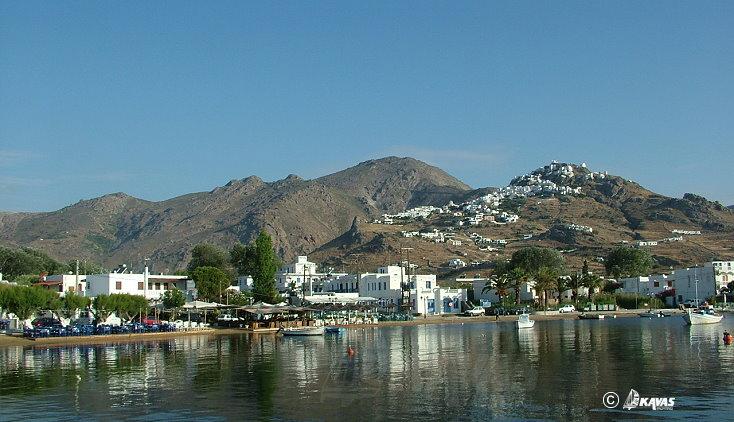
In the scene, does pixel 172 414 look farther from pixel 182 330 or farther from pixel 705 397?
pixel 182 330

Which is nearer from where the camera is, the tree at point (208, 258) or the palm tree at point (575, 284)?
the palm tree at point (575, 284)

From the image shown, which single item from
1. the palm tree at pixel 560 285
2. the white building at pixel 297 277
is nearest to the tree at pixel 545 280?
the palm tree at pixel 560 285

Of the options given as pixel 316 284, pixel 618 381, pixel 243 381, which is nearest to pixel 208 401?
pixel 243 381

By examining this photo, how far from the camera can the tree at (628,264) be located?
556 feet

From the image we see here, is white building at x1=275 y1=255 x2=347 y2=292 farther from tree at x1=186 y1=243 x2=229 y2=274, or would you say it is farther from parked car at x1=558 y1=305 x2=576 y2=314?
parked car at x1=558 y1=305 x2=576 y2=314

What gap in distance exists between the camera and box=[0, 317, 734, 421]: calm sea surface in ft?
98.2

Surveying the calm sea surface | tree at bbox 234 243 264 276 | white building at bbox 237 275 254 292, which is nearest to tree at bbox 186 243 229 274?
tree at bbox 234 243 264 276

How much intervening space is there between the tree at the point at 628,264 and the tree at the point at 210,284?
99.5m

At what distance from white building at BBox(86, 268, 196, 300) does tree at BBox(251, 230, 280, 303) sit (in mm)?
9439

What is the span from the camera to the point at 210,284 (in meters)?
105

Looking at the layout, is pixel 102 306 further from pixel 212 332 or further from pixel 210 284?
pixel 210 284

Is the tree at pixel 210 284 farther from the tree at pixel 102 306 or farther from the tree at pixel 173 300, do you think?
the tree at pixel 102 306

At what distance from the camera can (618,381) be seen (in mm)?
37531

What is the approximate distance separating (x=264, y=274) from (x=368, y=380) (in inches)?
2755
